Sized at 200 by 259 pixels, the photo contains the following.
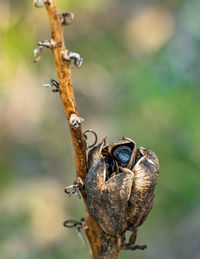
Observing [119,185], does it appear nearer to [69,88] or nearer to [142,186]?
[142,186]

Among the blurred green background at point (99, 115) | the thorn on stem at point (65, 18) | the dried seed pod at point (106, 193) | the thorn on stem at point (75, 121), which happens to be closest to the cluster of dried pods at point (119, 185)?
the dried seed pod at point (106, 193)

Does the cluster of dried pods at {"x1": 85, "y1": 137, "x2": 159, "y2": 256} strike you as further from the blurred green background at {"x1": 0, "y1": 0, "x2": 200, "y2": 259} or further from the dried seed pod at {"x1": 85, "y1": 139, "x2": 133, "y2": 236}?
the blurred green background at {"x1": 0, "y1": 0, "x2": 200, "y2": 259}

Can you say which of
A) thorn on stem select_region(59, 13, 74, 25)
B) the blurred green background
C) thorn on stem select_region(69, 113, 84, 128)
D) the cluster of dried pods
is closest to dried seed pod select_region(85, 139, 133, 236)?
the cluster of dried pods

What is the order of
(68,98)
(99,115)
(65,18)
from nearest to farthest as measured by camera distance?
(65,18)
(68,98)
(99,115)

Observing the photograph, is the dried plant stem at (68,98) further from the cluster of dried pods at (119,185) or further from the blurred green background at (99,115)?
the blurred green background at (99,115)

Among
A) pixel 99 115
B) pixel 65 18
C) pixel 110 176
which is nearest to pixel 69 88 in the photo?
pixel 65 18
